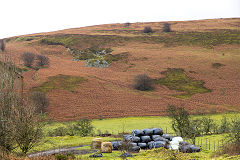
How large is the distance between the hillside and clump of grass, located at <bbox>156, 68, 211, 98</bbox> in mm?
234

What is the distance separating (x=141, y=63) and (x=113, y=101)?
101ft

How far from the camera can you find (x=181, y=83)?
72812 millimetres

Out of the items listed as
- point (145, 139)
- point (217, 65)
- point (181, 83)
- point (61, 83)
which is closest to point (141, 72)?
point (181, 83)

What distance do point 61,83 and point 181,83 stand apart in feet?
99.5

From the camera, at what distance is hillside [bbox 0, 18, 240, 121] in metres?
56.6

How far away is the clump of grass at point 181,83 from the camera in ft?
222

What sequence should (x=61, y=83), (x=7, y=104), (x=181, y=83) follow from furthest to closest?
(x=181, y=83), (x=61, y=83), (x=7, y=104)

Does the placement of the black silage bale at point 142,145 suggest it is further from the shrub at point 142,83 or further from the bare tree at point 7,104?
the shrub at point 142,83

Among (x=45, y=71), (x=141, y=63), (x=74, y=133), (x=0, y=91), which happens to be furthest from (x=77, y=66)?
(x=0, y=91)

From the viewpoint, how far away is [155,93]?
215 ft

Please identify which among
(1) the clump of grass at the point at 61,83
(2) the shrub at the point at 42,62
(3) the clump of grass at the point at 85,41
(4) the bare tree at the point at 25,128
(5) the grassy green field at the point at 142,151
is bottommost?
(5) the grassy green field at the point at 142,151

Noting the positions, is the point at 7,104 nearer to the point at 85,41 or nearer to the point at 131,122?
the point at 131,122

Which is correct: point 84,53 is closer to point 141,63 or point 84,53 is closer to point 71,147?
point 141,63

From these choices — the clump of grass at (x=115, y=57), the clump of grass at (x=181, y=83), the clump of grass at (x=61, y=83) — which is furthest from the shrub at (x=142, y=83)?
the clump of grass at (x=115, y=57)
